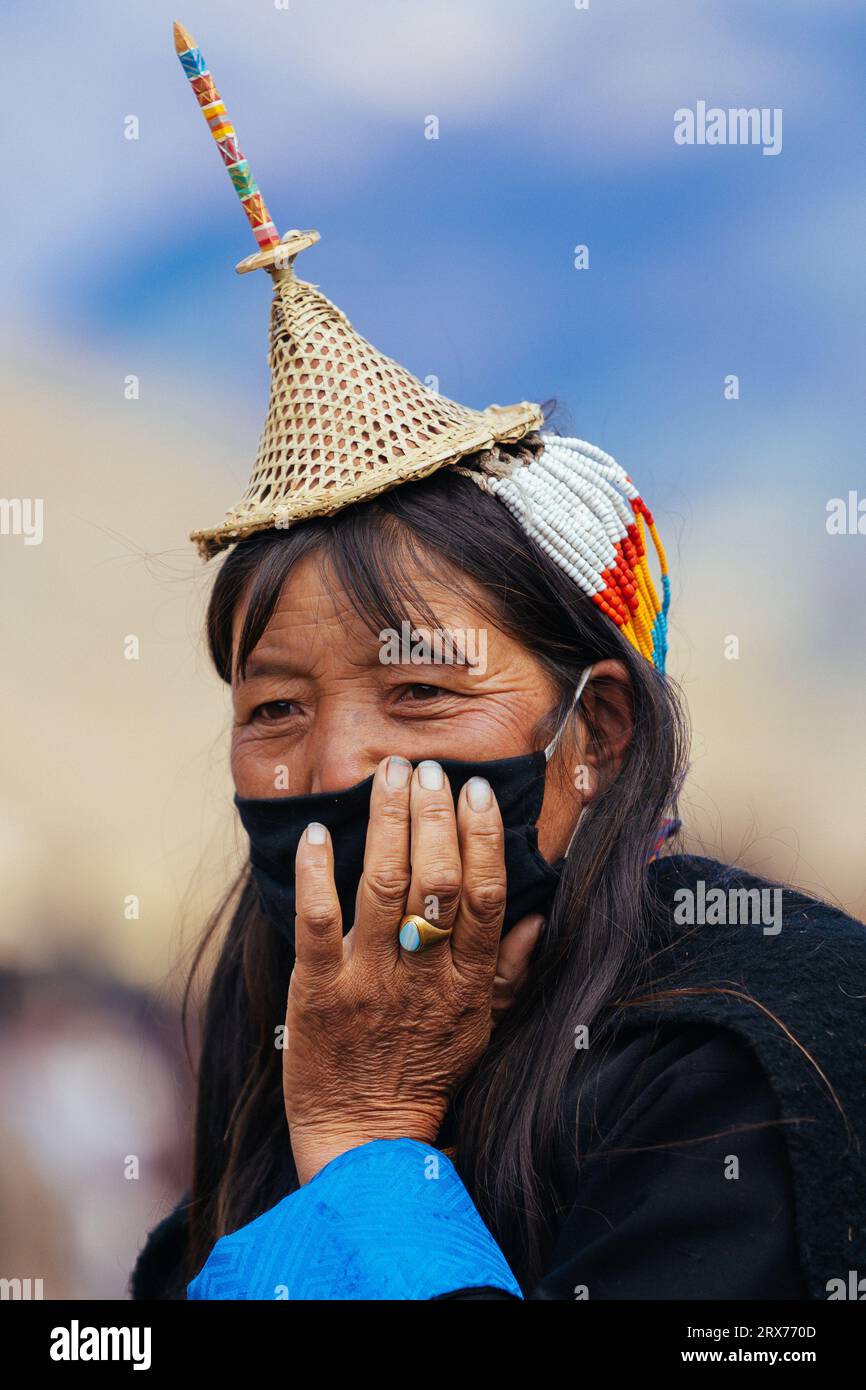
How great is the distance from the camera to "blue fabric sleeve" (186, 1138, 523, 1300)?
202 centimetres

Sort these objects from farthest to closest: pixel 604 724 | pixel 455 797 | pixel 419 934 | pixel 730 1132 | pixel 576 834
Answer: pixel 604 724 → pixel 576 834 → pixel 455 797 → pixel 419 934 → pixel 730 1132

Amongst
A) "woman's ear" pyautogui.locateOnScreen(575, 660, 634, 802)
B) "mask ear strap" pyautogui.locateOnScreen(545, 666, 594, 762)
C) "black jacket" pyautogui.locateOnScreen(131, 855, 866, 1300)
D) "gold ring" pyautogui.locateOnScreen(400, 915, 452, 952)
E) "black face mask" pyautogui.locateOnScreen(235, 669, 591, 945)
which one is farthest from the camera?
"woman's ear" pyautogui.locateOnScreen(575, 660, 634, 802)

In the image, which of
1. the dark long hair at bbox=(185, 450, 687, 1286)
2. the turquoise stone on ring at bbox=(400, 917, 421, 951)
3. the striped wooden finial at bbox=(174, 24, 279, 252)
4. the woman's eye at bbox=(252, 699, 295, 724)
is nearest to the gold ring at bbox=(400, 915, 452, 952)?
the turquoise stone on ring at bbox=(400, 917, 421, 951)

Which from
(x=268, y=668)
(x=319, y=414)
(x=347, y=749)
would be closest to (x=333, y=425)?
(x=319, y=414)

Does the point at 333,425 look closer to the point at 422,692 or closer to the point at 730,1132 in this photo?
the point at 422,692

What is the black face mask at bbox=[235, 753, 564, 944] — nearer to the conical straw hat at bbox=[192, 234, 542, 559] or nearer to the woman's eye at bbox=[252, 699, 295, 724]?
the woman's eye at bbox=[252, 699, 295, 724]

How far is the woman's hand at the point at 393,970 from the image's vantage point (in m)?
2.30

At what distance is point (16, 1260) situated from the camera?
16.1ft

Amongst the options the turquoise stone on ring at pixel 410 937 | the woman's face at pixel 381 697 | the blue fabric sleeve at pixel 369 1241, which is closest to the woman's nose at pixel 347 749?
the woman's face at pixel 381 697

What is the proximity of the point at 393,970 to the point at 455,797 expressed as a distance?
345 mm

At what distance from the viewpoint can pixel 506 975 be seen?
2562 mm

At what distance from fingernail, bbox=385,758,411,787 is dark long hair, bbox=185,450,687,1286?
28 centimetres

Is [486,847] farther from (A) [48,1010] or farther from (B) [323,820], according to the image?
(A) [48,1010]
